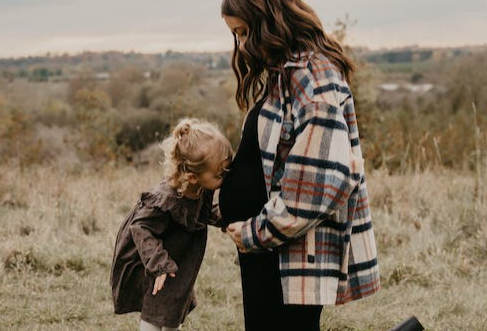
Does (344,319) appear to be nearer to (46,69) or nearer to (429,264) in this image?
(429,264)

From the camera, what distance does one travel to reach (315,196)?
2.07m

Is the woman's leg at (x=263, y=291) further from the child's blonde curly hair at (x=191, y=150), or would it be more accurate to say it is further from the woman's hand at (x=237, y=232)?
the child's blonde curly hair at (x=191, y=150)

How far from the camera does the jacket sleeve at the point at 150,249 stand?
2.60m

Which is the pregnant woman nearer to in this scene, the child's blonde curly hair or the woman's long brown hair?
the woman's long brown hair

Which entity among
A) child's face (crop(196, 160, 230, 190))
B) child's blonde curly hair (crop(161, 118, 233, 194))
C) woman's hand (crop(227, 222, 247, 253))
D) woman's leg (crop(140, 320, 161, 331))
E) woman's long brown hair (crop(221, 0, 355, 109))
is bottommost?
woman's leg (crop(140, 320, 161, 331))

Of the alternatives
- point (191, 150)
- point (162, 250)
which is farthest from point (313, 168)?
point (162, 250)

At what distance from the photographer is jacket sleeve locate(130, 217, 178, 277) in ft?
8.52

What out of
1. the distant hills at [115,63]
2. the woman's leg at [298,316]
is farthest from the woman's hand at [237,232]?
the distant hills at [115,63]

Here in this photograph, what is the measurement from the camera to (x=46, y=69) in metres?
25.1

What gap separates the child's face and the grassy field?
182 centimetres

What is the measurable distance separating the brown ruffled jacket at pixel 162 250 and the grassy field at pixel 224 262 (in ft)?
4.25

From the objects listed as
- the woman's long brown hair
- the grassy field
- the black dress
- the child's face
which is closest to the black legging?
the black dress

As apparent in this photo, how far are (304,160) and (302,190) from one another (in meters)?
0.09

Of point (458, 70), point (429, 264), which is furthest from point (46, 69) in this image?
point (429, 264)
